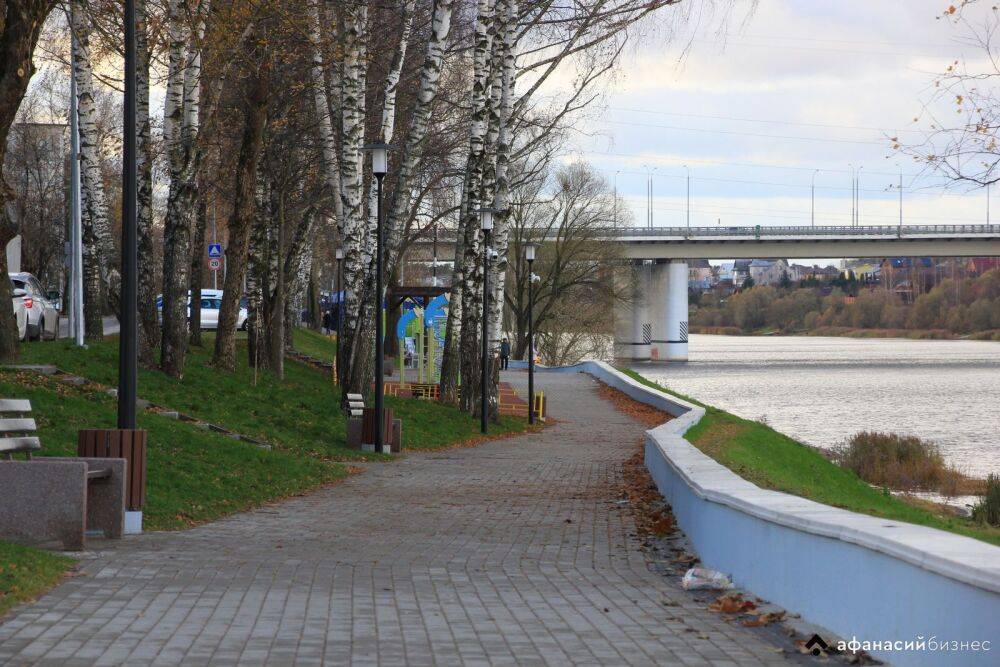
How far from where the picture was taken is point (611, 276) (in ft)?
234

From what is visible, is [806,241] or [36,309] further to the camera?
[806,241]

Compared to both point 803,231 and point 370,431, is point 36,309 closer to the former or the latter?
point 370,431

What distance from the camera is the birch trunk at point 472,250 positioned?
84.9ft

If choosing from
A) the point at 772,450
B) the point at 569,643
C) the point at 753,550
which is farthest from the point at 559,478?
the point at 569,643

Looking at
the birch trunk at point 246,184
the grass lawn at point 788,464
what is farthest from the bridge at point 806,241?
the birch trunk at point 246,184

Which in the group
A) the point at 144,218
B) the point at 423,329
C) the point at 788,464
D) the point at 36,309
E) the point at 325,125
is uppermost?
the point at 325,125

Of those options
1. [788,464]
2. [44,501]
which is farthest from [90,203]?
[44,501]

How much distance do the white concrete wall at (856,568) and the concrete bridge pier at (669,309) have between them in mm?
78070

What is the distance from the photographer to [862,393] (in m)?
58.0

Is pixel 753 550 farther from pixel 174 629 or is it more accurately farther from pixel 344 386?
pixel 344 386

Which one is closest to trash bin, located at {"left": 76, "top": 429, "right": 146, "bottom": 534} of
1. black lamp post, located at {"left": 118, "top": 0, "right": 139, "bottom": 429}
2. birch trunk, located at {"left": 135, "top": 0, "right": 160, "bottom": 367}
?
black lamp post, located at {"left": 118, "top": 0, "right": 139, "bottom": 429}

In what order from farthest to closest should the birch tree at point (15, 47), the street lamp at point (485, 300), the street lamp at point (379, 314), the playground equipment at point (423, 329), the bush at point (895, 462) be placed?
the playground equipment at point (423, 329)
the bush at point (895, 462)
the street lamp at point (485, 300)
the street lamp at point (379, 314)
the birch tree at point (15, 47)

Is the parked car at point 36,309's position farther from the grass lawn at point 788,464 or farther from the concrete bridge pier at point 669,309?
the concrete bridge pier at point 669,309

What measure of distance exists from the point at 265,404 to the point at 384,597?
1549 cm
